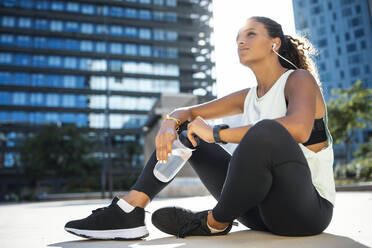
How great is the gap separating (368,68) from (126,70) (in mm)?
37002

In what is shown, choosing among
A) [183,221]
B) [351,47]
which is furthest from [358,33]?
[183,221]

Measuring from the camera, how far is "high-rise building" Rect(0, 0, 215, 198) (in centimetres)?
3931

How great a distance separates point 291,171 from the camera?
1.25m

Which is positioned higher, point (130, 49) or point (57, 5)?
point (57, 5)

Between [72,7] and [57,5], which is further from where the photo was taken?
[72,7]

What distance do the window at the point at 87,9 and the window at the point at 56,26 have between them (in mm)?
3664

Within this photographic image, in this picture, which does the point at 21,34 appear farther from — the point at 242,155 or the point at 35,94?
the point at 242,155

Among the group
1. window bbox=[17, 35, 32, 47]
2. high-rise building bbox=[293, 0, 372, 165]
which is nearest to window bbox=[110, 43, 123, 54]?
window bbox=[17, 35, 32, 47]

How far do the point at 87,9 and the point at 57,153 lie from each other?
24.3 metres

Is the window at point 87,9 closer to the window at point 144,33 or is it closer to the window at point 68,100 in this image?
the window at point 144,33

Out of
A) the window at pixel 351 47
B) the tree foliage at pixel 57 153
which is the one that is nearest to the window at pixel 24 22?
the tree foliage at pixel 57 153

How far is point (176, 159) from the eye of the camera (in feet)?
5.75

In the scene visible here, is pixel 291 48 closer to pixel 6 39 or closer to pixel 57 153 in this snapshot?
pixel 57 153

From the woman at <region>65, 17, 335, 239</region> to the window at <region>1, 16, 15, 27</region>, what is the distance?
46545 millimetres
